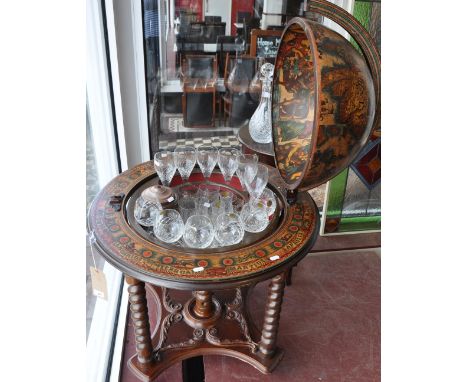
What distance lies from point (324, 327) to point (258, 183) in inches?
31.8

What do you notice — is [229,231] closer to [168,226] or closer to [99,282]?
[168,226]

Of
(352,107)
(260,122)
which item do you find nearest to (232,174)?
(260,122)

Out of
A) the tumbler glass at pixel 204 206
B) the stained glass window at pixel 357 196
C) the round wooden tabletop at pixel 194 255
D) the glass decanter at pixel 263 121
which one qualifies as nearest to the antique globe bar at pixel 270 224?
the round wooden tabletop at pixel 194 255

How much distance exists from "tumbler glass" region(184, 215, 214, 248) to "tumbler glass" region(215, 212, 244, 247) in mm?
33

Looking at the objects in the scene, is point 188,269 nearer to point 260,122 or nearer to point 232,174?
point 232,174

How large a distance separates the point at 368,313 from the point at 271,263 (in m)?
1.03

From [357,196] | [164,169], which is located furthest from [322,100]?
[357,196]

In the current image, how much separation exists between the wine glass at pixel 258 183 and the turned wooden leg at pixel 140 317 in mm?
560

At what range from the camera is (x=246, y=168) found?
5.42 ft

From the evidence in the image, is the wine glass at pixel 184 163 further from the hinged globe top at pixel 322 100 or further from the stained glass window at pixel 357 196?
the stained glass window at pixel 357 196

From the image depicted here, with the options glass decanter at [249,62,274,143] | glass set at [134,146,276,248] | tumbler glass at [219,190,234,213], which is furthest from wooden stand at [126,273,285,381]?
glass decanter at [249,62,274,143]

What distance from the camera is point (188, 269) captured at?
1.13 m

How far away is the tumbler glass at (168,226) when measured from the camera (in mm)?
1293

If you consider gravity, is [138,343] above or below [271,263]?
below
